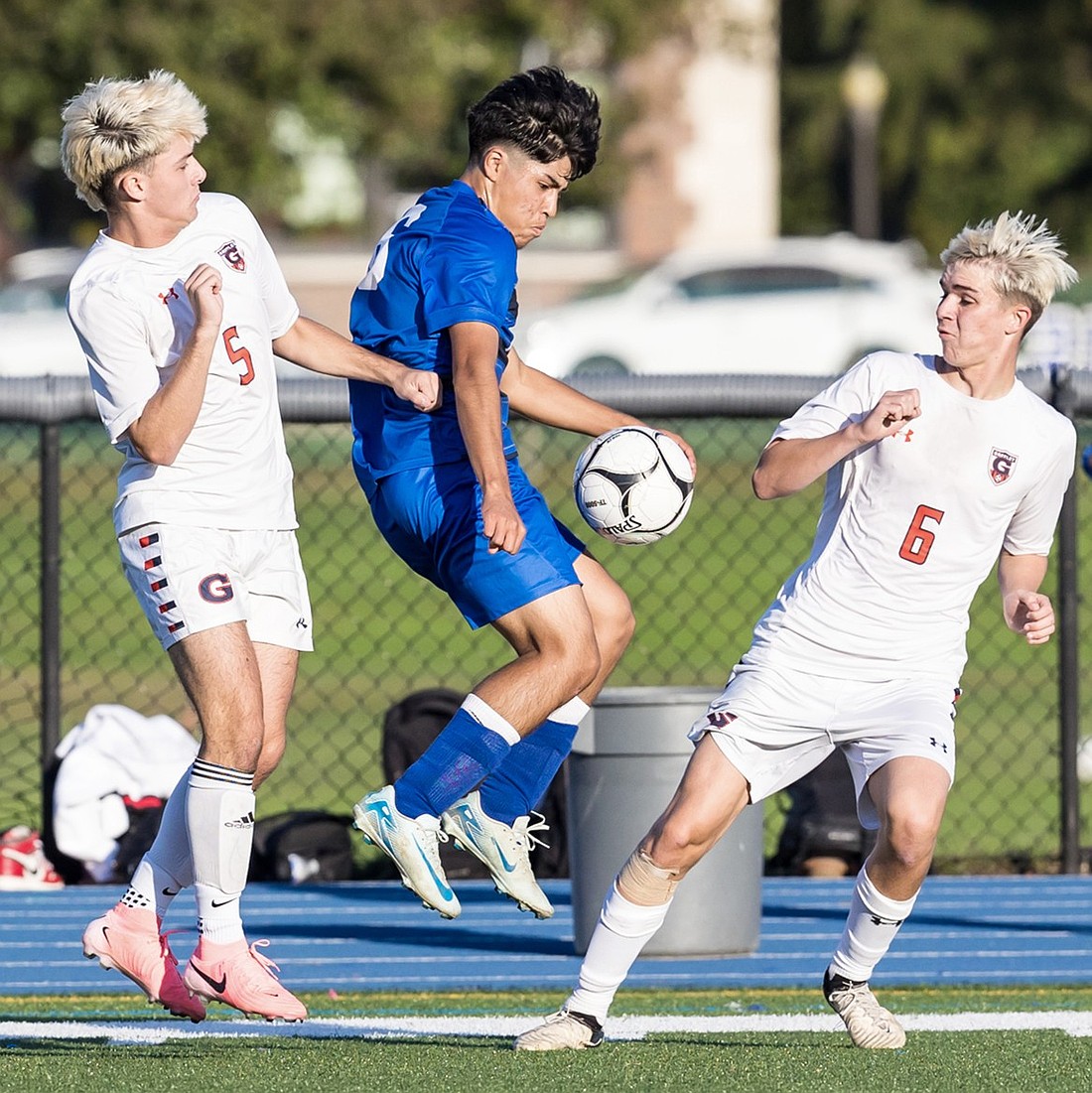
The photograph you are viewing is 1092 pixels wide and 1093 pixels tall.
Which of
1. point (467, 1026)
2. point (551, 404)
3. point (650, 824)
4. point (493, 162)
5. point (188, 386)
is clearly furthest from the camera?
point (650, 824)

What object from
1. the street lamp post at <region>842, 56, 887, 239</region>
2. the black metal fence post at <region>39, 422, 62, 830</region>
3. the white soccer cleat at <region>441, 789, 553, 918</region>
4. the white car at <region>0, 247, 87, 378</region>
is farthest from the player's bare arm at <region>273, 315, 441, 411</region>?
the street lamp post at <region>842, 56, 887, 239</region>

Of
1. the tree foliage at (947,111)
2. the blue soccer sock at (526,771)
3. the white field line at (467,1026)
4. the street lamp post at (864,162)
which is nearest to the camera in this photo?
the blue soccer sock at (526,771)

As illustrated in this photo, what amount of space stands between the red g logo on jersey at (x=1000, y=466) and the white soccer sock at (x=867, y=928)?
109cm

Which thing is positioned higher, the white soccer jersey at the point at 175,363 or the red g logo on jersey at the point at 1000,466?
the white soccer jersey at the point at 175,363

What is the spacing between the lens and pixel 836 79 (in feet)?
149

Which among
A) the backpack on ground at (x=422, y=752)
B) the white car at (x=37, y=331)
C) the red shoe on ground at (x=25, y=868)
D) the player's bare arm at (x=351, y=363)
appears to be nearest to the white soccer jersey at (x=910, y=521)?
the player's bare arm at (x=351, y=363)

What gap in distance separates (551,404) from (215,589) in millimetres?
1243

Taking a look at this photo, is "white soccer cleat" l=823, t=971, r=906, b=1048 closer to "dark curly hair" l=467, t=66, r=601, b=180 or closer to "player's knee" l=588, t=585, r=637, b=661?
"player's knee" l=588, t=585, r=637, b=661

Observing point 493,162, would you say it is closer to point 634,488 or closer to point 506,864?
point 634,488

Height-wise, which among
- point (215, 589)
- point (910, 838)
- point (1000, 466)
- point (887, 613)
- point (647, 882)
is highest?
point (1000, 466)

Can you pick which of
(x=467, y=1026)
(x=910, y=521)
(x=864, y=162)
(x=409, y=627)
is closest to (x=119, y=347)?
(x=910, y=521)

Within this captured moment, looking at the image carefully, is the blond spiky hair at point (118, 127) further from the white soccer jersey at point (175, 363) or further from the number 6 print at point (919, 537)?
the number 6 print at point (919, 537)

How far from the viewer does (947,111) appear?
48.5m

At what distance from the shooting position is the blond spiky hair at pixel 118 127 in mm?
5320
